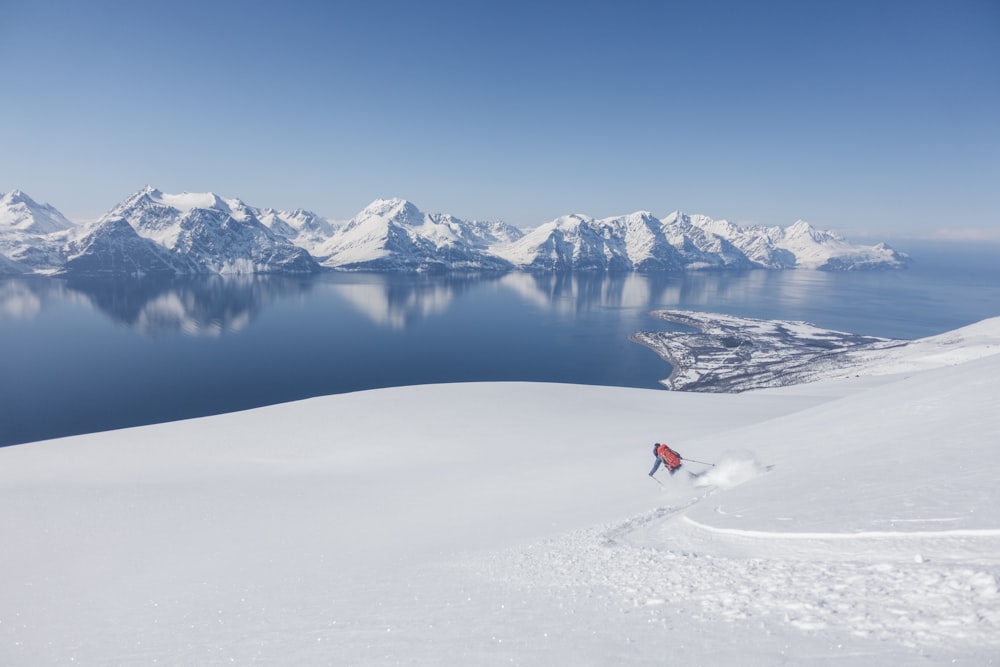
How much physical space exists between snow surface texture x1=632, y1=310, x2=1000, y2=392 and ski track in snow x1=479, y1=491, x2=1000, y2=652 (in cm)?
7652

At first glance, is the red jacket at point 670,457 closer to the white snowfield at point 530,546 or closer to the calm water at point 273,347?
the white snowfield at point 530,546

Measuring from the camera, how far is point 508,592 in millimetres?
7895

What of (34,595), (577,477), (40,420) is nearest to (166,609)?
(34,595)

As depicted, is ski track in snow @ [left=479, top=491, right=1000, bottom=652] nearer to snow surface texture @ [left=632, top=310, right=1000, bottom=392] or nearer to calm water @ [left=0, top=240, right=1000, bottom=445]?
calm water @ [left=0, top=240, right=1000, bottom=445]

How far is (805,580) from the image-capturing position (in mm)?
6180

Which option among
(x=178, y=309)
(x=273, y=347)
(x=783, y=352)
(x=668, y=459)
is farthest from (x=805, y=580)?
(x=178, y=309)

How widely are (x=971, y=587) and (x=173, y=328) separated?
15579 centimetres

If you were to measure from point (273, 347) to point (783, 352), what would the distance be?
123 meters

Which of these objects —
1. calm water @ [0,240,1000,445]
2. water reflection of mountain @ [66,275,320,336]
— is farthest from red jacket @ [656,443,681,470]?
water reflection of mountain @ [66,275,320,336]

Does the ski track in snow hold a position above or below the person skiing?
above

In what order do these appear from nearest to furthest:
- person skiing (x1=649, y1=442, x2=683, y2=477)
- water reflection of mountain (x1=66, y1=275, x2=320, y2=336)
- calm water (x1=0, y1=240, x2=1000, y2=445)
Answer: person skiing (x1=649, y1=442, x2=683, y2=477) → calm water (x1=0, y1=240, x2=1000, y2=445) → water reflection of mountain (x1=66, y1=275, x2=320, y2=336)

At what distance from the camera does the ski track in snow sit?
4809mm

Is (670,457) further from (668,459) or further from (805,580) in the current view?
(805,580)

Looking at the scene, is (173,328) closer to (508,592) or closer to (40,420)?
(40,420)
